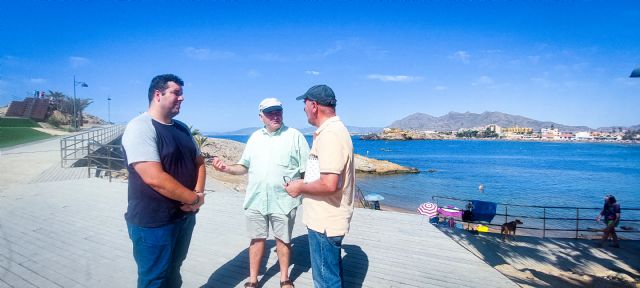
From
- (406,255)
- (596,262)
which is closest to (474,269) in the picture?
(406,255)

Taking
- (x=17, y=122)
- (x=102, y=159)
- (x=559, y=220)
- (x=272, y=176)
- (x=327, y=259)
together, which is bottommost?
(x=559, y=220)

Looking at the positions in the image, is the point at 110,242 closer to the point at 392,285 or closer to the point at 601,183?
the point at 392,285

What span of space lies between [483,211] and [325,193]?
10.9m

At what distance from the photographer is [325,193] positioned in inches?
82.9

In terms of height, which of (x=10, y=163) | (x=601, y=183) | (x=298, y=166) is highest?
(x=298, y=166)

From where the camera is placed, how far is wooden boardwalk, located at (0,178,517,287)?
342 centimetres

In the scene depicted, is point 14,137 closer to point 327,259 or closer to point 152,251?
point 152,251

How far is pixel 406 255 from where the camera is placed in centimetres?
414

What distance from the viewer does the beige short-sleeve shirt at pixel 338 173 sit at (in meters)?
2.10

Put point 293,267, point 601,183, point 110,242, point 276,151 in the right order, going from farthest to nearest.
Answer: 1. point 601,183
2. point 110,242
3. point 293,267
4. point 276,151

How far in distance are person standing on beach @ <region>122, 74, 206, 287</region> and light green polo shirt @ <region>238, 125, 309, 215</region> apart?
0.81 m

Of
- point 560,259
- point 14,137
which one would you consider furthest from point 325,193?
point 14,137

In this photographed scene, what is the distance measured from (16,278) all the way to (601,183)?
168ft

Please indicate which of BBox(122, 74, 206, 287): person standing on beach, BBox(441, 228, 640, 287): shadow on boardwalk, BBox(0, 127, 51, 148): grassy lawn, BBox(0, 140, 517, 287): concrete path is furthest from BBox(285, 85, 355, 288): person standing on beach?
BBox(0, 127, 51, 148): grassy lawn
